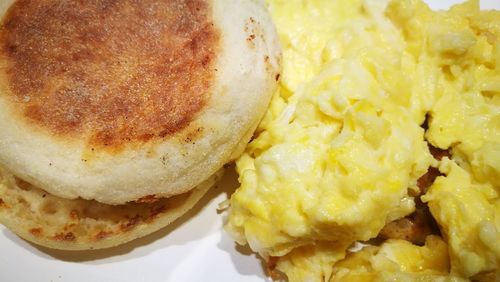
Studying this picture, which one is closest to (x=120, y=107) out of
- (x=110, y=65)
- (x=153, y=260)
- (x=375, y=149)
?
(x=110, y=65)

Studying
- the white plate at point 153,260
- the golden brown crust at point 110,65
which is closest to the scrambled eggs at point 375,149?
the white plate at point 153,260

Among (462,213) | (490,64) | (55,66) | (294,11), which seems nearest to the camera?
(462,213)

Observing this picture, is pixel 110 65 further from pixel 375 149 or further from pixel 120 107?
pixel 375 149

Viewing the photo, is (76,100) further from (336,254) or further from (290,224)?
(336,254)

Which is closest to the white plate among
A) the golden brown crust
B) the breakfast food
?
the breakfast food

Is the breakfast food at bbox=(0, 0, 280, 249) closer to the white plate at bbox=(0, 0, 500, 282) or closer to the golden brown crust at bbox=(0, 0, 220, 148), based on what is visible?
the golden brown crust at bbox=(0, 0, 220, 148)

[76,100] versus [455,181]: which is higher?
[76,100]

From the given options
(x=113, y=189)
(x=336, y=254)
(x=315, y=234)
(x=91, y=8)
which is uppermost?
(x=91, y=8)

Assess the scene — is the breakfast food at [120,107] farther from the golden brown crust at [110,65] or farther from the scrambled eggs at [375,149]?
the scrambled eggs at [375,149]

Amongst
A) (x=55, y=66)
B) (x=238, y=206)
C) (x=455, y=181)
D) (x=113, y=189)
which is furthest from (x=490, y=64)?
(x=55, y=66)
